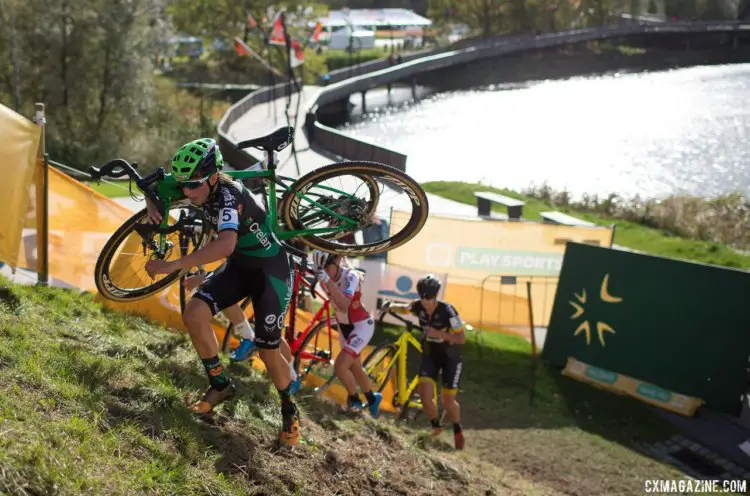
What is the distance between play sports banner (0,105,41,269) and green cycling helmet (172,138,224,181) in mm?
3501

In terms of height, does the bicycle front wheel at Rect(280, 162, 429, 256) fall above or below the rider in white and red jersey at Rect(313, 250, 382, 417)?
above

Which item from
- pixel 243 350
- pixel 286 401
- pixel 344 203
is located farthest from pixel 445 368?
pixel 286 401

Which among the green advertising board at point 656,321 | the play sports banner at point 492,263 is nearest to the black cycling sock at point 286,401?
the green advertising board at point 656,321

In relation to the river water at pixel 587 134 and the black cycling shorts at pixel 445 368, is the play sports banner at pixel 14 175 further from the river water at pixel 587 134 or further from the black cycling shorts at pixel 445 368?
the river water at pixel 587 134

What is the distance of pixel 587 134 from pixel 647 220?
27605mm

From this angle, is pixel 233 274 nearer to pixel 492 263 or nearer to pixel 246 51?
pixel 492 263

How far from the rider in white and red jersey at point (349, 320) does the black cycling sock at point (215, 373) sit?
2454 mm

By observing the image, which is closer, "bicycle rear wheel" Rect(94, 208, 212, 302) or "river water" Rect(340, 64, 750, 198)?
"bicycle rear wheel" Rect(94, 208, 212, 302)

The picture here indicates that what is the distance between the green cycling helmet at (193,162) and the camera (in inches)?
252

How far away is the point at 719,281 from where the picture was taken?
43.1 feet

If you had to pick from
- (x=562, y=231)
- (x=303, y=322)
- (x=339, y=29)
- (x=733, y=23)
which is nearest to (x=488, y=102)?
(x=339, y=29)

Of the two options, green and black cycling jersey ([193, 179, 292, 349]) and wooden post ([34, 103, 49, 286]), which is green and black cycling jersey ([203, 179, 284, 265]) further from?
wooden post ([34, 103, 49, 286])

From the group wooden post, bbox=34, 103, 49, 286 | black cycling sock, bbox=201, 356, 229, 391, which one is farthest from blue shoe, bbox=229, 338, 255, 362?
wooden post, bbox=34, 103, 49, 286

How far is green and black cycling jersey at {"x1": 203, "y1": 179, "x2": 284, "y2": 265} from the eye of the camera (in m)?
6.42
